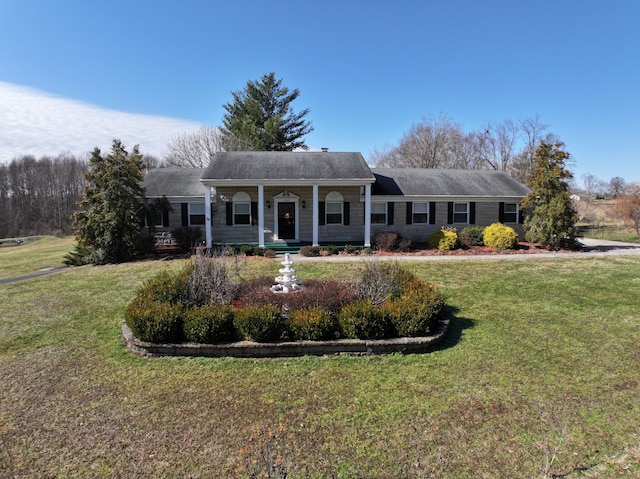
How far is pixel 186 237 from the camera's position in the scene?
17.3 meters

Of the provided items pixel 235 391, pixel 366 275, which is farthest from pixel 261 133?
pixel 235 391

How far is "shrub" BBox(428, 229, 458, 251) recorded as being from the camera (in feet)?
55.9

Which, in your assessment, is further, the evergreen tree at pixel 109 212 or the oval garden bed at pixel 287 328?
the evergreen tree at pixel 109 212

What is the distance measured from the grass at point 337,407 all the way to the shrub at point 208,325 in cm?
38

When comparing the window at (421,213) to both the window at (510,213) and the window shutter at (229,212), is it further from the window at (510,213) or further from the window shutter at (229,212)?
the window shutter at (229,212)

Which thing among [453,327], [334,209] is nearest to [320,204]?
[334,209]

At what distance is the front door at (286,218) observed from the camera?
18766 mm

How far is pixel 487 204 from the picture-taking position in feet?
64.4

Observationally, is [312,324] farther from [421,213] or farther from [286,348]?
[421,213]

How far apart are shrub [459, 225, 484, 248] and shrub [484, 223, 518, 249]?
0.36 metres

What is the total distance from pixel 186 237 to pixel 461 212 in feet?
45.0

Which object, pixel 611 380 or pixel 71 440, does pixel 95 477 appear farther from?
pixel 611 380

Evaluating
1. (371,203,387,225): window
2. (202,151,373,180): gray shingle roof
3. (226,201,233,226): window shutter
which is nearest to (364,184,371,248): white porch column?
(202,151,373,180): gray shingle roof

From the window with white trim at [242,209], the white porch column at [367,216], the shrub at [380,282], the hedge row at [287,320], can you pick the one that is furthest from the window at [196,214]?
the shrub at [380,282]
